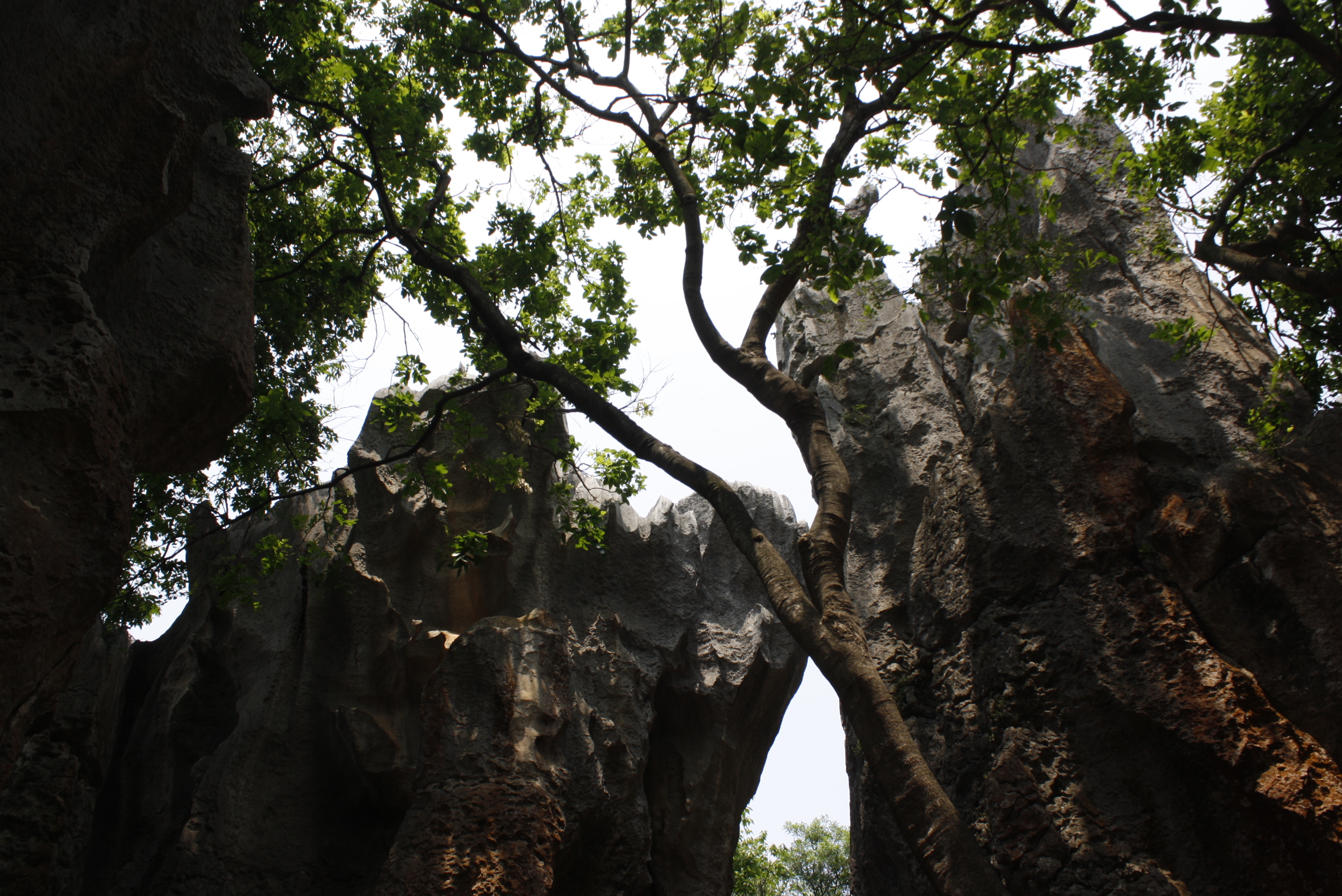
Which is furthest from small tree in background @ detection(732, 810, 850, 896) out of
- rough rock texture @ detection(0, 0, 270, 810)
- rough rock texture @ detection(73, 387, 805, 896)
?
rough rock texture @ detection(0, 0, 270, 810)

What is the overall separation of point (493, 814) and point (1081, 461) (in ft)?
21.3

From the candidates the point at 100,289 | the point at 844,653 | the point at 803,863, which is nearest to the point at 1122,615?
the point at 844,653

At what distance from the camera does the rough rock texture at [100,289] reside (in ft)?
11.9

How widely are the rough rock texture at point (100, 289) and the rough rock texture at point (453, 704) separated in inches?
156

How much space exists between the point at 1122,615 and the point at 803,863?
71.4 ft

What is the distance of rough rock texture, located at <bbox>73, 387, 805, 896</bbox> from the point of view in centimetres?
906

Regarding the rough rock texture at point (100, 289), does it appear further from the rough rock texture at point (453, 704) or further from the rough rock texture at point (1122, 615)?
the rough rock texture at point (1122, 615)

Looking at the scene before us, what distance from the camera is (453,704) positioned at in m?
9.12

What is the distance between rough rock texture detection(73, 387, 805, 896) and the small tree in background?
28.1ft

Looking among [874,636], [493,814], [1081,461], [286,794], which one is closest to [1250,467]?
[1081,461]

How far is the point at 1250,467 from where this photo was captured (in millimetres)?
7004

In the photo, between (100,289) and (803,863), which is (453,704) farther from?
(803,863)

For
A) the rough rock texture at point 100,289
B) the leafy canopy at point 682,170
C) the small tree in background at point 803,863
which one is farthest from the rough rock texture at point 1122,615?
the small tree in background at point 803,863

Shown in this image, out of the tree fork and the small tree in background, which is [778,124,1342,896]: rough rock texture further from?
the small tree in background
